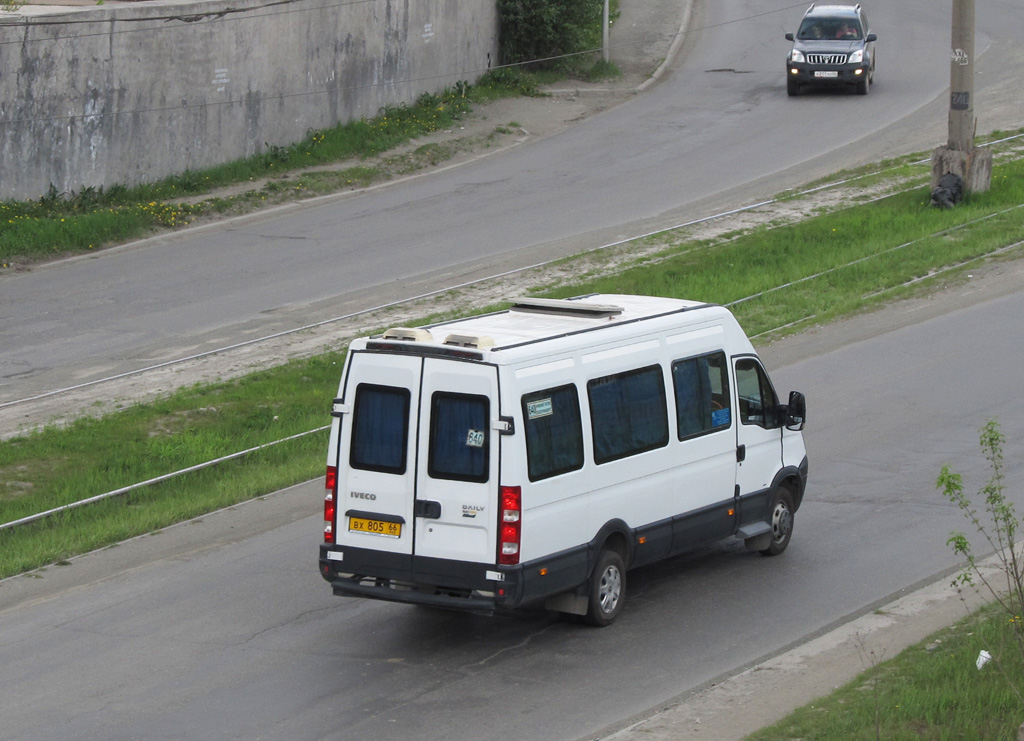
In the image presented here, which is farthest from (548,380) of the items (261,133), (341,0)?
(341,0)

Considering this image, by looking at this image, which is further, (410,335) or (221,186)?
(221,186)

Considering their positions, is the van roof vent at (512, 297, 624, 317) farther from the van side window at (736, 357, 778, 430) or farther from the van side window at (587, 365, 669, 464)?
the van side window at (736, 357, 778, 430)

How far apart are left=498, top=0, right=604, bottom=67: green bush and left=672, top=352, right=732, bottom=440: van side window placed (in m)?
28.2

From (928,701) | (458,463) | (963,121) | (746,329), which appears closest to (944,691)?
(928,701)

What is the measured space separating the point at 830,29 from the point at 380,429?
97.8 feet

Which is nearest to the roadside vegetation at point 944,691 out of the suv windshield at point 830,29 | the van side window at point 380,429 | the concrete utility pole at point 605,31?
the van side window at point 380,429

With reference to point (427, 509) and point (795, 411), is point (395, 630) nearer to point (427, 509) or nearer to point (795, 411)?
point (427, 509)

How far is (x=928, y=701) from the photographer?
8.09m

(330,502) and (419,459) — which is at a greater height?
(419,459)

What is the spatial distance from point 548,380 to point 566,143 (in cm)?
2306

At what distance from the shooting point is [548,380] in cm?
990

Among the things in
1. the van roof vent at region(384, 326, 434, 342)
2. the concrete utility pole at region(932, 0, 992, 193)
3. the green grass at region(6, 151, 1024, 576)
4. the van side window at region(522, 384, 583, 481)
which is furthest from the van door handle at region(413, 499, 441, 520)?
the concrete utility pole at region(932, 0, 992, 193)

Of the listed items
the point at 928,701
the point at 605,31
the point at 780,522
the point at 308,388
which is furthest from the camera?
the point at 605,31

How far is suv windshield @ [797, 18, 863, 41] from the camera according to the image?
36.5 meters
